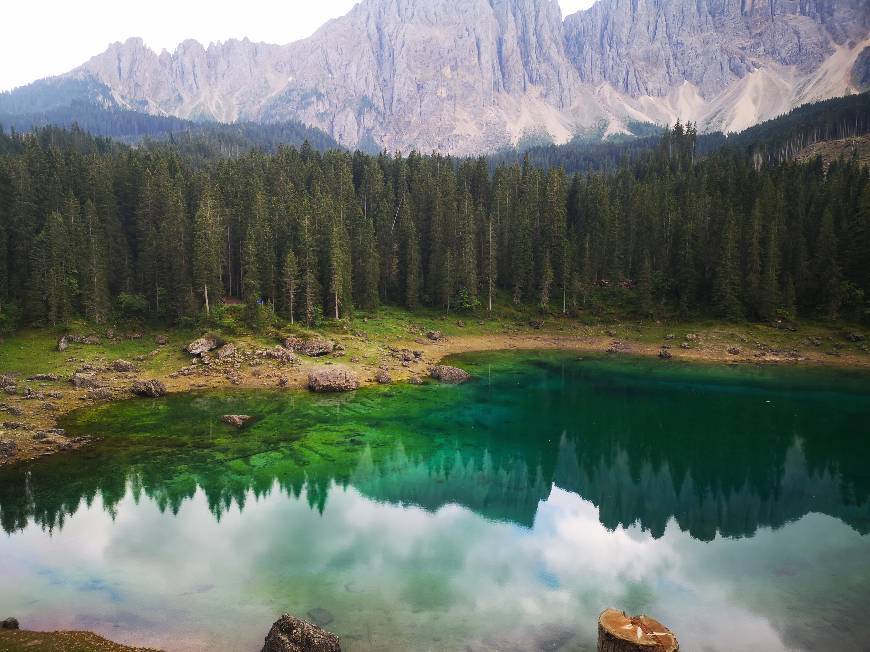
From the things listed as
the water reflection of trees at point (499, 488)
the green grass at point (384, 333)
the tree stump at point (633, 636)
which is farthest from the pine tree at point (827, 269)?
the tree stump at point (633, 636)

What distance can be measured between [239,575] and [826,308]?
9105cm

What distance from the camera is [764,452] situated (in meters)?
40.0

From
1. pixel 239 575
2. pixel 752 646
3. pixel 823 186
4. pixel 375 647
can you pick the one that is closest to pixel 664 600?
pixel 752 646

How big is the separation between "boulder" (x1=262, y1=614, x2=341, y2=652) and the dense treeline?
55554 millimetres

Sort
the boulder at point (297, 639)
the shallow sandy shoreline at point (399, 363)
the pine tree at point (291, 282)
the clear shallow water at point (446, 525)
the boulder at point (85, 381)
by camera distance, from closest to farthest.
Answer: the boulder at point (297, 639), the clear shallow water at point (446, 525), the shallow sandy shoreline at point (399, 363), the boulder at point (85, 381), the pine tree at point (291, 282)

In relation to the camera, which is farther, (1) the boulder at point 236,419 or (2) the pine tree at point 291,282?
(2) the pine tree at point 291,282

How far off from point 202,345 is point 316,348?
12917 millimetres

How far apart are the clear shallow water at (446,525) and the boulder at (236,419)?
890mm

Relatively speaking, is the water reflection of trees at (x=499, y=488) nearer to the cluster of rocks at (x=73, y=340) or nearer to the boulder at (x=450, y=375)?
the boulder at (x=450, y=375)

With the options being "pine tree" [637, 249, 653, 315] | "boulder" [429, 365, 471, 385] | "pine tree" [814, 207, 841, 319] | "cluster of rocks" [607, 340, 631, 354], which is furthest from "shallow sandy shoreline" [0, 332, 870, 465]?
"pine tree" [814, 207, 841, 319]

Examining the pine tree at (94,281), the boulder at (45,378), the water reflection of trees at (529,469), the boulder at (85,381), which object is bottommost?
the water reflection of trees at (529,469)

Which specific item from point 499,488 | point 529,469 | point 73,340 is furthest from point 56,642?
point 73,340

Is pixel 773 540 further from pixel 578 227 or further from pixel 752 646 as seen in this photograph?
pixel 578 227

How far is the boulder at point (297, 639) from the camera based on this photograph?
16.0 meters
